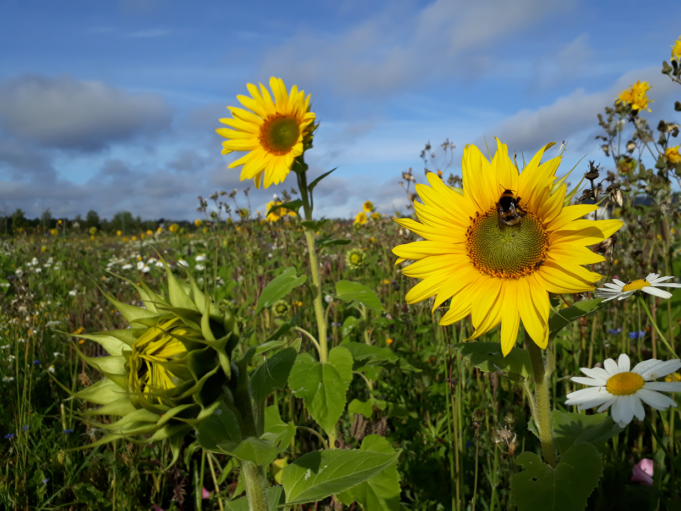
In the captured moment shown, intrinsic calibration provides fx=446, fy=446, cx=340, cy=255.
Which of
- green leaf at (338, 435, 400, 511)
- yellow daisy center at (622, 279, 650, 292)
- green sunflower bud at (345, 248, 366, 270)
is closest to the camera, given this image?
yellow daisy center at (622, 279, 650, 292)

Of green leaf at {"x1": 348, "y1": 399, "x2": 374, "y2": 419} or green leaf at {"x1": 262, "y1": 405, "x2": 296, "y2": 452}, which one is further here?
green leaf at {"x1": 348, "y1": 399, "x2": 374, "y2": 419}

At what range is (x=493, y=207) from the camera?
5.26 ft

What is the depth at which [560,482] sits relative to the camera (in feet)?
4.19

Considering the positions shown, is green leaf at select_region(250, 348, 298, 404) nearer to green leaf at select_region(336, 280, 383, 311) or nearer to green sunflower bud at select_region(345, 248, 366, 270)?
green leaf at select_region(336, 280, 383, 311)

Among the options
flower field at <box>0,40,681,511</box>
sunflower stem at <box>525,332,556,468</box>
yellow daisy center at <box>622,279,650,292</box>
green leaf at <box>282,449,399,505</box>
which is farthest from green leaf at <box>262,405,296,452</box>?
yellow daisy center at <box>622,279,650,292</box>

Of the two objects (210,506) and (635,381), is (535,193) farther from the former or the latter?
(210,506)

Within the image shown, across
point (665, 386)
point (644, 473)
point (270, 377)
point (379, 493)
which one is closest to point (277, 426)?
point (379, 493)

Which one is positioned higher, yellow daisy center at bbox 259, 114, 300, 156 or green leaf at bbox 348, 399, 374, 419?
yellow daisy center at bbox 259, 114, 300, 156

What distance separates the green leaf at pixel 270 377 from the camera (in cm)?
124

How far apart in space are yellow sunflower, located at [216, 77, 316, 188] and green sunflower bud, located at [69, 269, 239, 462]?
181 cm

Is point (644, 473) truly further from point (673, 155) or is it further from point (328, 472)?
point (673, 155)

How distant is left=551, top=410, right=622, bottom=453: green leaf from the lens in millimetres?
1475

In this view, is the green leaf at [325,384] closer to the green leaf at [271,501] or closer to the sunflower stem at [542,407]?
the green leaf at [271,501]

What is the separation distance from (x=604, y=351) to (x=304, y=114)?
2.68 metres
